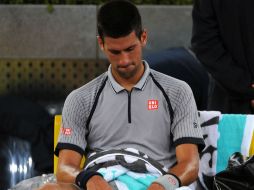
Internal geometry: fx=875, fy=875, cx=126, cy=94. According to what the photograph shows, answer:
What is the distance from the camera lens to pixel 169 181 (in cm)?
448

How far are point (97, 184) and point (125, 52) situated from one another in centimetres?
74

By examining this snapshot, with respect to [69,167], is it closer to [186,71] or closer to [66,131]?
[66,131]

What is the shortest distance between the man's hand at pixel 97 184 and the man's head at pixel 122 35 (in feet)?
2.06

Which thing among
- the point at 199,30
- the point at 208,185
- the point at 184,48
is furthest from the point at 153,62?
the point at 208,185

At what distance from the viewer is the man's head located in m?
4.71

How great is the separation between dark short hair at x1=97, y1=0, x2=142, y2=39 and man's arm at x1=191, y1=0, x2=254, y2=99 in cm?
120

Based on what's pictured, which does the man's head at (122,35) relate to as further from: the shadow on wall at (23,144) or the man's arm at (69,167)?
the shadow on wall at (23,144)

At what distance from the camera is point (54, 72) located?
7520 millimetres

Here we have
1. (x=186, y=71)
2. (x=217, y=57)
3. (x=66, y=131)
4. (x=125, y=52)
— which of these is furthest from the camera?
(x=186, y=71)

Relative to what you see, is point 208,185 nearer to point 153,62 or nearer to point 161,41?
point 153,62

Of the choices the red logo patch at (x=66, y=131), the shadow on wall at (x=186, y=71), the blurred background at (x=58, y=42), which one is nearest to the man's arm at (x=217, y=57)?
the shadow on wall at (x=186, y=71)

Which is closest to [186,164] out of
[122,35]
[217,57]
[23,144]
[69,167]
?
[69,167]

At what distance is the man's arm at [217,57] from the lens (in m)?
5.79

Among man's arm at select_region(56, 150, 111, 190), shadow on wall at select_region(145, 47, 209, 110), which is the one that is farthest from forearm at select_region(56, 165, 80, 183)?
shadow on wall at select_region(145, 47, 209, 110)
